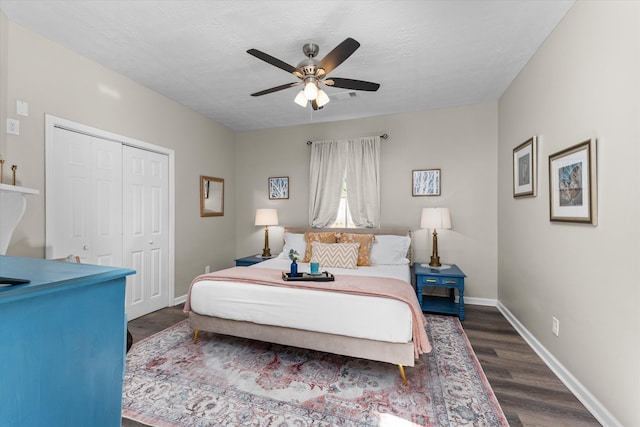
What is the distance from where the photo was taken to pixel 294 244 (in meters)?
4.33

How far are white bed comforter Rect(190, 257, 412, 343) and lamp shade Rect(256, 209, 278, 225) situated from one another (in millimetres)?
1941

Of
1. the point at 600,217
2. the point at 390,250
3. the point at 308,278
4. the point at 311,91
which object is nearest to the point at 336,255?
the point at 390,250

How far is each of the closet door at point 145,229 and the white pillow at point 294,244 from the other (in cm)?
157

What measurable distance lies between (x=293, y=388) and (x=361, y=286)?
2.97 feet

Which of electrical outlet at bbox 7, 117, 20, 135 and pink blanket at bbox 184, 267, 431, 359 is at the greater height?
electrical outlet at bbox 7, 117, 20, 135

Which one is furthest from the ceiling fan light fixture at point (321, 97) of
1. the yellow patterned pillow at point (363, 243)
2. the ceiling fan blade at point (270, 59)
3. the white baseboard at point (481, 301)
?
the white baseboard at point (481, 301)

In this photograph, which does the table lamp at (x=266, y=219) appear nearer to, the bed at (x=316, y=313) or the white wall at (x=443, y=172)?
the white wall at (x=443, y=172)

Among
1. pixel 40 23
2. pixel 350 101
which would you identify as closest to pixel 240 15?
pixel 40 23

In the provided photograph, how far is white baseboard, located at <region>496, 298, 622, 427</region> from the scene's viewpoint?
1770mm

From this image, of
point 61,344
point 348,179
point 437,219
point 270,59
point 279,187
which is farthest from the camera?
point 279,187

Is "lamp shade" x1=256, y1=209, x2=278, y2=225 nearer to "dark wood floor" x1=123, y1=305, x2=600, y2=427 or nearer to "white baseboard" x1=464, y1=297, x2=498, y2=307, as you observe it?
"dark wood floor" x1=123, y1=305, x2=600, y2=427

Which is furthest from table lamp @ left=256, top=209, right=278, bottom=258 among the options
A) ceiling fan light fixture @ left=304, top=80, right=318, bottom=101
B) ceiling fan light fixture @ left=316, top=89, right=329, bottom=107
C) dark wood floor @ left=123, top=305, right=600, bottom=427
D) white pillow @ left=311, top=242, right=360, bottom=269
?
ceiling fan light fixture @ left=304, top=80, right=318, bottom=101

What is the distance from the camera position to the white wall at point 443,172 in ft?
13.3

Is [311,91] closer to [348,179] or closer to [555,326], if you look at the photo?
[348,179]
